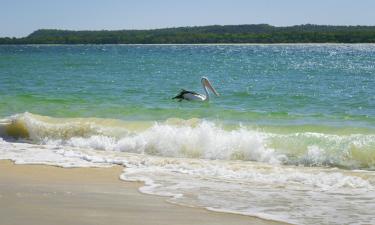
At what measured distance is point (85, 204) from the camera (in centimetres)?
650

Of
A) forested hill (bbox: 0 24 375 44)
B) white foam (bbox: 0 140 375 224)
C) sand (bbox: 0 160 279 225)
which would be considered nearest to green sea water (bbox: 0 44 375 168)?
white foam (bbox: 0 140 375 224)

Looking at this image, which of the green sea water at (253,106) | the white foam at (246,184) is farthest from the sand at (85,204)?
the green sea water at (253,106)

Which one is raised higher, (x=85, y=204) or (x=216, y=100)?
(x=85, y=204)

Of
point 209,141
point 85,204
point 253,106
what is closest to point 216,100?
point 253,106

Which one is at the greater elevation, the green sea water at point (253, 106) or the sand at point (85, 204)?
the sand at point (85, 204)

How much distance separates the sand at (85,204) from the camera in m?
5.95

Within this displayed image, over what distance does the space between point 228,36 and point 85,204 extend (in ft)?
419

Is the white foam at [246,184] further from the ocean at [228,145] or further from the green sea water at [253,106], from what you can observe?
the green sea water at [253,106]

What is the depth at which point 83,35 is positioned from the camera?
149375 mm

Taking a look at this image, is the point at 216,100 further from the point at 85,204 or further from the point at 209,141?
the point at 85,204

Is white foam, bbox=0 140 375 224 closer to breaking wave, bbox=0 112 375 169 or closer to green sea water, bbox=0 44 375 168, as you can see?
breaking wave, bbox=0 112 375 169

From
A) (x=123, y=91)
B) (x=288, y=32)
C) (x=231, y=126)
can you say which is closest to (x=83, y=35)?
(x=288, y=32)

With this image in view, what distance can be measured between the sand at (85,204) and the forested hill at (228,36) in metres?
111

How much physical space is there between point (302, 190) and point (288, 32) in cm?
12409
